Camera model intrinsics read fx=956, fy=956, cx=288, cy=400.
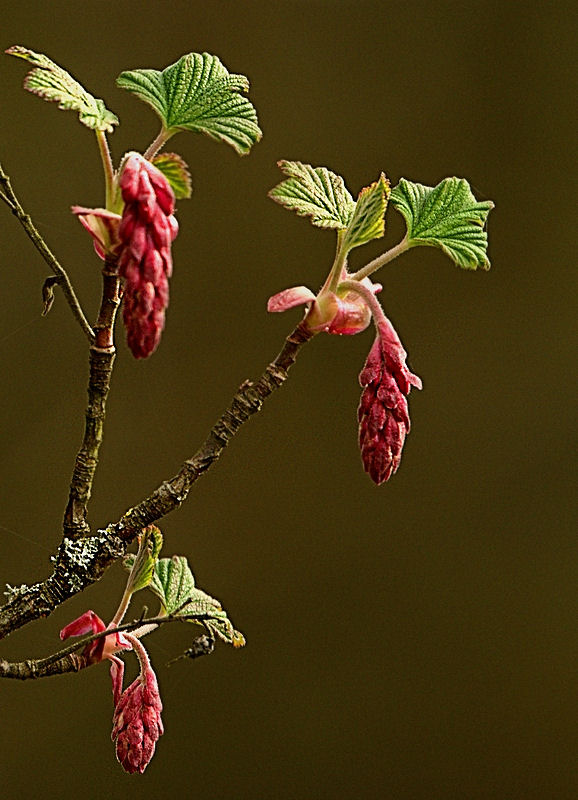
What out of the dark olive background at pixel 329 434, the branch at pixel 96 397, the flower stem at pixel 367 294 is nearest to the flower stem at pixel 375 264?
the flower stem at pixel 367 294

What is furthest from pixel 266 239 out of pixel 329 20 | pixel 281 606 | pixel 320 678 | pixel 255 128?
pixel 255 128

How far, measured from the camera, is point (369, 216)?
427 millimetres

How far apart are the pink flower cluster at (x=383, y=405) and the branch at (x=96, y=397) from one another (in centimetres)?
11

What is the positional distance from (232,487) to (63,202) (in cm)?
52

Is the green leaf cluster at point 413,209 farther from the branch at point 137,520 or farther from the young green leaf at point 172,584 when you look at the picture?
the young green leaf at point 172,584

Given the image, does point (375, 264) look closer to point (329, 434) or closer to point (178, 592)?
point (178, 592)

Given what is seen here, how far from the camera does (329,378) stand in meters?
1.59

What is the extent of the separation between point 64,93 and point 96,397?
13 centimetres

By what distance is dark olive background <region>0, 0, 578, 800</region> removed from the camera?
4.70ft

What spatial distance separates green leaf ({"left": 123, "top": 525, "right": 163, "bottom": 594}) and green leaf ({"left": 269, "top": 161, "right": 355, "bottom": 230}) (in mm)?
174

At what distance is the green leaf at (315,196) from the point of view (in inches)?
17.4

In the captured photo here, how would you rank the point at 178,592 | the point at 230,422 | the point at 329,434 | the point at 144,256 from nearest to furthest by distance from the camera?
the point at 144,256
the point at 230,422
the point at 178,592
the point at 329,434

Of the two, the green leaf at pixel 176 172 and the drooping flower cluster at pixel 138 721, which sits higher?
the green leaf at pixel 176 172

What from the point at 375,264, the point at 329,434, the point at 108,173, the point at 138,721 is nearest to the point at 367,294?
the point at 375,264
